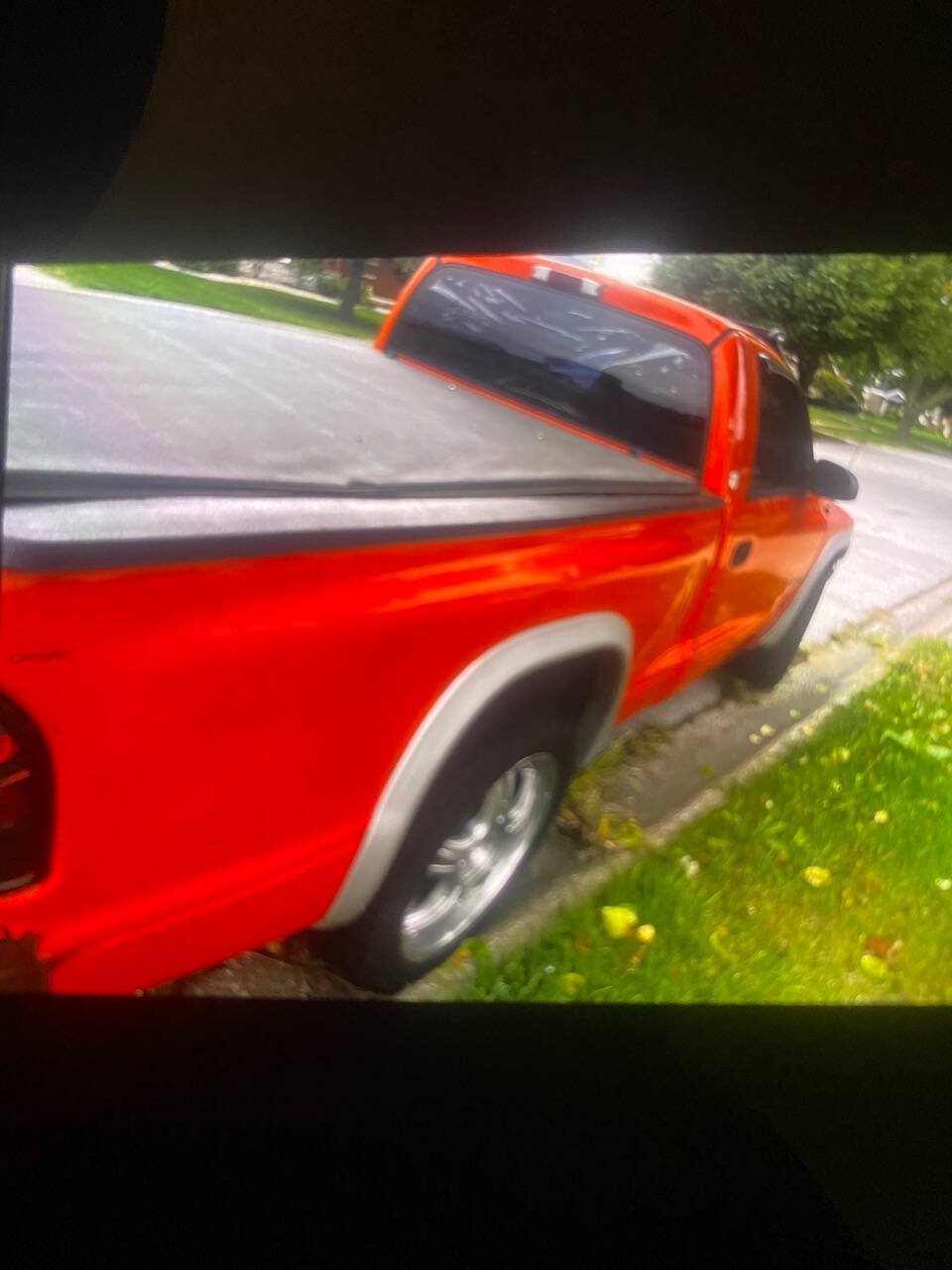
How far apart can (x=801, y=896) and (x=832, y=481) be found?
650 mm

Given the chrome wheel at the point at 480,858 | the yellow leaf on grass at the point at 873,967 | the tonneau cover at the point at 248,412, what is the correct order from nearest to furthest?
1. the tonneau cover at the point at 248,412
2. the chrome wheel at the point at 480,858
3. the yellow leaf on grass at the point at 873,967

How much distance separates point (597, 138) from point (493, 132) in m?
0.18

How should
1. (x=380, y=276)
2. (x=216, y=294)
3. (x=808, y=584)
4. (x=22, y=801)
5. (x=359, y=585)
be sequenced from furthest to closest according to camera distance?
1. (x=808, y=584)
2. (x=380, y=276)
3. (x=216, y=294)
4. (x=359, y=585)
5. (x=22, y=801)

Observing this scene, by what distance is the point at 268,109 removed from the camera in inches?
58.8

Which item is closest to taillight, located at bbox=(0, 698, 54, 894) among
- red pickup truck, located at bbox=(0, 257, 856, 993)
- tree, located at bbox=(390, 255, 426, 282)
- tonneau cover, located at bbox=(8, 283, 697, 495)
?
red pickup truck, located at bbox=(0, 257, 856, 993)

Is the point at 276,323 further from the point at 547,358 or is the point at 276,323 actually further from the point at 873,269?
the point at 873,269

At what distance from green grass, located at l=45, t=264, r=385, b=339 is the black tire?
80 cm

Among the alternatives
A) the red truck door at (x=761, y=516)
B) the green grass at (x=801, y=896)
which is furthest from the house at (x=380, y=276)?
the green grass at (x=801, y=896)

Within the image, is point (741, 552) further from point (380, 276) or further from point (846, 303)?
point (380, 276)

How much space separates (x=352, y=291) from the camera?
131 cm

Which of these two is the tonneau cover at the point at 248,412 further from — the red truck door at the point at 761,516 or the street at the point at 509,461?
the red truck door at the point at 761,516

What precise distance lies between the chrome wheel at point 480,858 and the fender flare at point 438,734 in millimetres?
109

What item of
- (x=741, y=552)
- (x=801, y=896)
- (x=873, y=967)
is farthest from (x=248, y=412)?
(x=873, y=967)

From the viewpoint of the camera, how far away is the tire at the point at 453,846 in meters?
1.21
